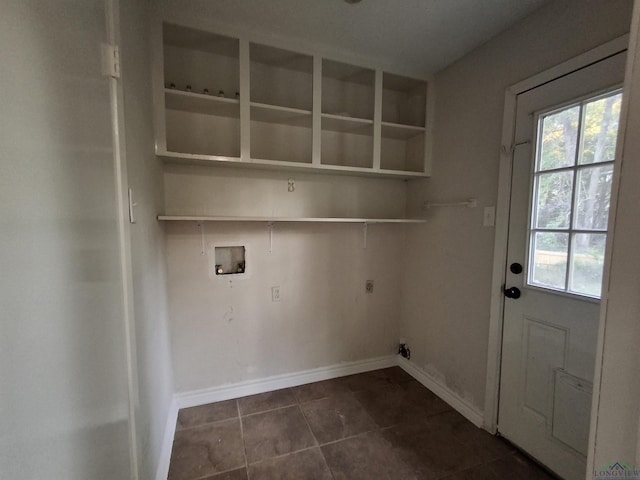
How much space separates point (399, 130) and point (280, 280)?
1543mm

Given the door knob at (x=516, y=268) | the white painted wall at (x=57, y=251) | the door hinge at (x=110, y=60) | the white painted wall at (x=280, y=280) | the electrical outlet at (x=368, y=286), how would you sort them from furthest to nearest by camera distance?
the electrical outlet at (x=368, y=286)
the white painted wall at (x=280, y=280)
the door knob at (x=516, y=268)
the door hinge at (x=110, y=60)
the white painted wall at (x=57, y=251)

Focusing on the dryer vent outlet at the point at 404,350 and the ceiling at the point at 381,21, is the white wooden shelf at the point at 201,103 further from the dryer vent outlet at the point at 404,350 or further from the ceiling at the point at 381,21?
the dryer vent outlet at the point at 404,350

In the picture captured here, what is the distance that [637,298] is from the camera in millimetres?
548

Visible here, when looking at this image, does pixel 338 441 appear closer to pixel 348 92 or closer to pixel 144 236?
pixel 144 236

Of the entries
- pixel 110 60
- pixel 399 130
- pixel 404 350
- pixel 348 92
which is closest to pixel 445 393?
pixel 404 350

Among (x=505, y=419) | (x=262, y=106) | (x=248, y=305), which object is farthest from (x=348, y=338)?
(x=262, y=106)

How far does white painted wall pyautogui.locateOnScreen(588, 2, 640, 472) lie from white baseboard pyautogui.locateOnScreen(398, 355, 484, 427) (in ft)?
4.88

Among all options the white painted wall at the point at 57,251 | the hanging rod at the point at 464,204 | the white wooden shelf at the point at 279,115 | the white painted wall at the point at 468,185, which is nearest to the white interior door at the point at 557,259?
the white painted wall at the point at 468,185

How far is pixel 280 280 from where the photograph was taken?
7.07 ft

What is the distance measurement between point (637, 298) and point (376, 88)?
6.23 ft

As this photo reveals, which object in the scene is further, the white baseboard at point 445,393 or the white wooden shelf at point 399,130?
the white wooden shelf at point 399,130

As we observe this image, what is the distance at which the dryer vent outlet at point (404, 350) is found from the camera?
8.07 ft

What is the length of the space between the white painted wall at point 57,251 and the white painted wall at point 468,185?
1.98 metres

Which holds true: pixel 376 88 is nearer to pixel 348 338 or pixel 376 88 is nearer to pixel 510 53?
pixel 510 53
